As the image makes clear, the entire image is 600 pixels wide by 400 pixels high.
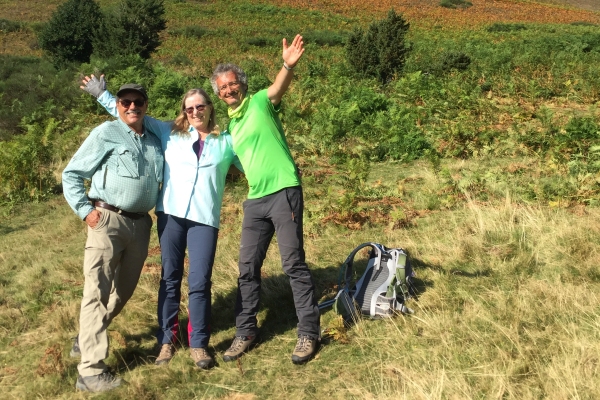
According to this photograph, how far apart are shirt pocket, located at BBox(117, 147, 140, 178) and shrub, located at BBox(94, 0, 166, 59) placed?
18.7m

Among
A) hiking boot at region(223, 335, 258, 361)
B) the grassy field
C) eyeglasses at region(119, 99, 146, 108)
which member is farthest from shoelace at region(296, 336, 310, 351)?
eyeglasses at region(119, 99, 146, 108)

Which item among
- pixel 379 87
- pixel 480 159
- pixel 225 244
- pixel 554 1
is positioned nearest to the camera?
pixel 225 244

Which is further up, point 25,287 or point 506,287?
point 506,287

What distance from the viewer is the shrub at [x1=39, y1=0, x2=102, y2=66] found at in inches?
956

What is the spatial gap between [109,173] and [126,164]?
0.12 m

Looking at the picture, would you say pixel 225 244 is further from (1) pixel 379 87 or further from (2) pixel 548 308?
(1) pixel 379 87

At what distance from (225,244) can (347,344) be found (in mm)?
2665

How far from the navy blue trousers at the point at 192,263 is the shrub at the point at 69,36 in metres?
22.3

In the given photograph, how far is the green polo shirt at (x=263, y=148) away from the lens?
374 cm

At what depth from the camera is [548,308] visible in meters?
3.89

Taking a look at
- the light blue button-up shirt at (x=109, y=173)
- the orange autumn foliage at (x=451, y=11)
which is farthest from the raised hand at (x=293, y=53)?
the orange autumn foliage at (x=451, y=11)

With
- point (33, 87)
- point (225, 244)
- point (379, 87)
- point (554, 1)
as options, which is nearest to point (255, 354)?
point (225, 244)

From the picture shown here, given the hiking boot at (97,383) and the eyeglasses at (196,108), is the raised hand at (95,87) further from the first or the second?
the hiking boot at (97,383)

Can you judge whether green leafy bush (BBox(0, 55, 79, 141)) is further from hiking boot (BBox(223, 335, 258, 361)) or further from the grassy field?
hiking boot (BBox(223, 335, 258, 361))
